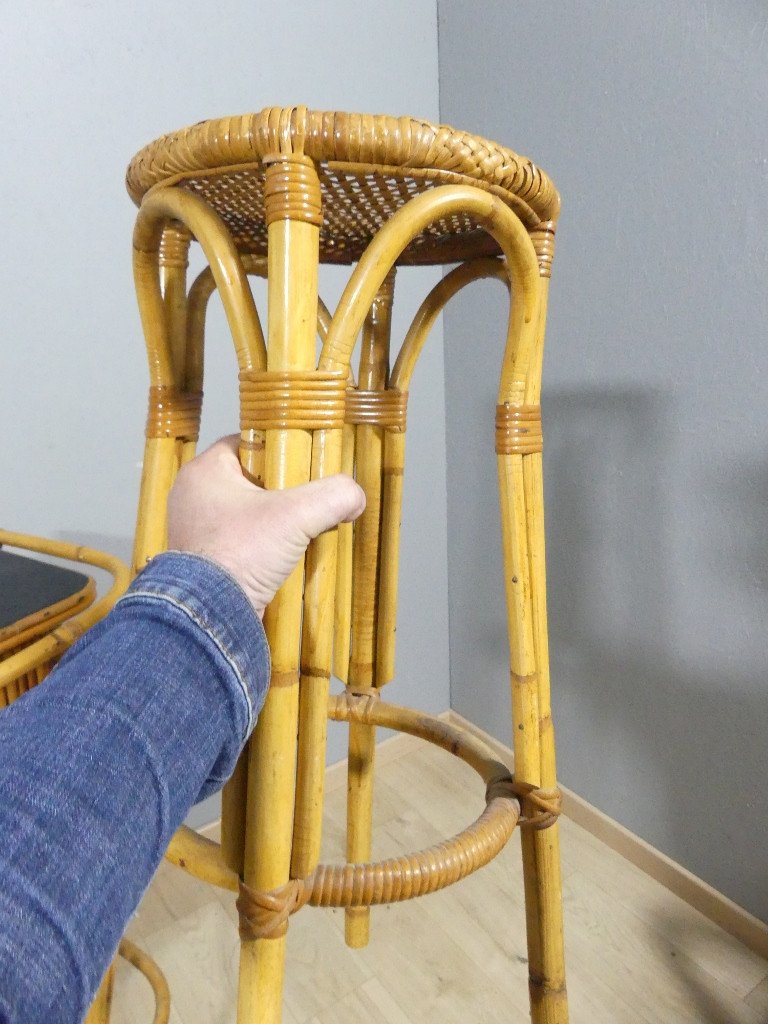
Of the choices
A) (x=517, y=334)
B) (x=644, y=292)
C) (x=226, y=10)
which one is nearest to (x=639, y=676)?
(x=644, y=292)

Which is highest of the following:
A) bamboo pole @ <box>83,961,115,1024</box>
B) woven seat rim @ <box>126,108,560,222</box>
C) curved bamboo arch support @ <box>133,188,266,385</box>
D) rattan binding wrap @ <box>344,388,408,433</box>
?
woven seat rim @ <box>126,108,560,222</box>

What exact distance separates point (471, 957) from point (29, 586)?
2.70 feet

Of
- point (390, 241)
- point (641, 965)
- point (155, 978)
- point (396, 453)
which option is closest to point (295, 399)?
point (390, 241)

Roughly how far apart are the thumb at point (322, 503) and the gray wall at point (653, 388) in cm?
66

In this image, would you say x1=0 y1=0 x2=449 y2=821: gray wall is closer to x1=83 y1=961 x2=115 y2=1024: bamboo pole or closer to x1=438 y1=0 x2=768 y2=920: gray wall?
x1=438 y1=0 x2=768 y2=920: gray wall

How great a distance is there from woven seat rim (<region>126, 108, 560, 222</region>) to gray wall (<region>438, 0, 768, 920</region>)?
531mm

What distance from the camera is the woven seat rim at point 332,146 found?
410 millimetres

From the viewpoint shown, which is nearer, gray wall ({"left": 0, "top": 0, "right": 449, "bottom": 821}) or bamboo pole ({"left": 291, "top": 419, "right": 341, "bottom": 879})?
bamboo pole ({"left": 291, "top": 419, "right": 341, "bottom": 879})

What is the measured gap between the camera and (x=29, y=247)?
2.94ft

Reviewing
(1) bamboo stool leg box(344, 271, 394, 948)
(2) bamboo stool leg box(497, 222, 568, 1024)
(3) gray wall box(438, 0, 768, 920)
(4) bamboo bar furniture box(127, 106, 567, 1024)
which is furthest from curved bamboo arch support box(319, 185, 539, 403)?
(3) gray wall box(438, 0, 768, 920)

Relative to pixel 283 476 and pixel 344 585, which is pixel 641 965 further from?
pixel 283 476

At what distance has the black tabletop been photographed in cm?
53

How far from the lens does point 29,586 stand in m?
0.58

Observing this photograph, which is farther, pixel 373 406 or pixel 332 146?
pixel 373 406
